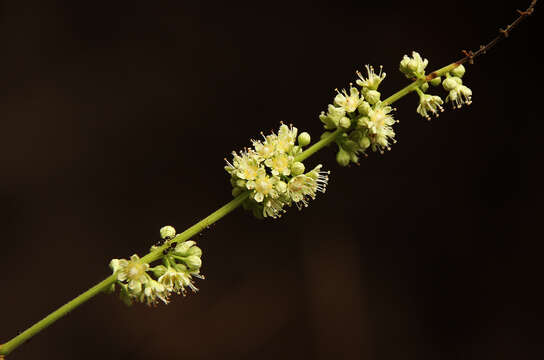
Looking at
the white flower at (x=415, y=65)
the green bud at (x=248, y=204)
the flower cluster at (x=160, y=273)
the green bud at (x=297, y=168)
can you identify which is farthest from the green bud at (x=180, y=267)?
the white flower at (x=415, y=65)

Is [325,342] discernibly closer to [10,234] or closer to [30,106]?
[10,234]

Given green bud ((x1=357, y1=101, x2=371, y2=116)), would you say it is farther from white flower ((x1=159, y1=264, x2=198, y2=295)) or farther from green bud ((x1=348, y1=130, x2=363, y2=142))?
white flower ((x1=159, y1=264, x2=198, y2=295))

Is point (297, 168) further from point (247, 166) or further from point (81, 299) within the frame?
point (81, 299)

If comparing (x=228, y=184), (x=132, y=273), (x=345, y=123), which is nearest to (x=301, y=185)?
(x=345, y=123)

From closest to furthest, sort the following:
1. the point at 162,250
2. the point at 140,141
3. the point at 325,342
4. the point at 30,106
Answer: the point at 162,250, the point at 30,106, the point at 140,141, the point at 325,342

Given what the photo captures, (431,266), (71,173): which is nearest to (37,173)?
(71,173)

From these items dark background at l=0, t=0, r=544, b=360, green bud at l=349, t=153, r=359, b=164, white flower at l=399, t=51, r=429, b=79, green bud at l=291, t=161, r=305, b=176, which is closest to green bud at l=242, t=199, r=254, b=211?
green bud at l=291, t=161, r=305, b=176

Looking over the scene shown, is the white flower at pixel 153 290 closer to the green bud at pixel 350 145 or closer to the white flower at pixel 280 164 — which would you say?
the white flower at pixel 280 164
